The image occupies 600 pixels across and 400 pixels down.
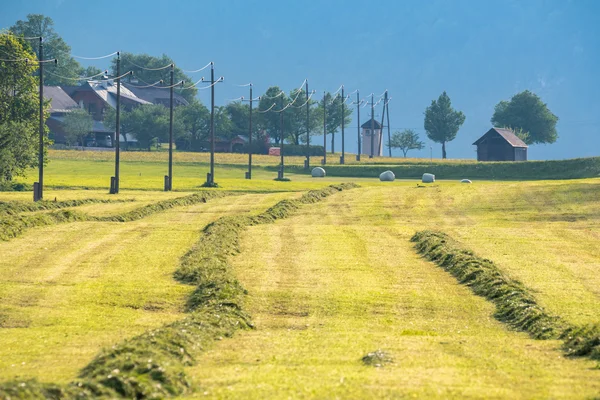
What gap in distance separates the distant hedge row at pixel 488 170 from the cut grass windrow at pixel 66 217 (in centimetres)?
6977

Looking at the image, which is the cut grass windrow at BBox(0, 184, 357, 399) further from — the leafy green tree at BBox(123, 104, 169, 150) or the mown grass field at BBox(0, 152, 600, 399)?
the leafy green tree at BBox(123, 104, 169, 150)

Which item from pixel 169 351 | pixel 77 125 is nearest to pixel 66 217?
pixel 169 351

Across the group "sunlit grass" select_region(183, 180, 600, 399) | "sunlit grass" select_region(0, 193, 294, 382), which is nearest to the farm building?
"sunlit grass" select_region(183, 180, 600, 399)

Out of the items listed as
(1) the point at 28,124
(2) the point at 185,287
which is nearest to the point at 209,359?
(2) the point at 185,287

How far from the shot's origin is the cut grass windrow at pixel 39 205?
59.9 metres

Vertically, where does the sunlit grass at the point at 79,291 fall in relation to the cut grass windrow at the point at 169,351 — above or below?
below

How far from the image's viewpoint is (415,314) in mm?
28188

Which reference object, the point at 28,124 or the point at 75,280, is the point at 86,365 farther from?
the point at 28,124

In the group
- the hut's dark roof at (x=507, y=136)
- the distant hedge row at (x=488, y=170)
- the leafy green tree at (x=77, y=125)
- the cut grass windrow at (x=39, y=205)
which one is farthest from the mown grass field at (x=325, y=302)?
the leafy green tree at (x=77, y=125)

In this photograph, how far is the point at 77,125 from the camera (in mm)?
182250

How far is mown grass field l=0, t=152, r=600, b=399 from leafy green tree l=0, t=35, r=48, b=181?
1644 cm

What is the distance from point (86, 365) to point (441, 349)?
24.7 feet

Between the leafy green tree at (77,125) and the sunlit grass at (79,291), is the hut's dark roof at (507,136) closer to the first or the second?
the leafy green tree at (77,125)

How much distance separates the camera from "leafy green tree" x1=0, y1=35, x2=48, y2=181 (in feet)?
249
